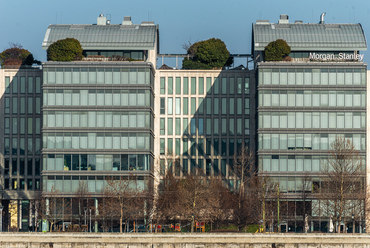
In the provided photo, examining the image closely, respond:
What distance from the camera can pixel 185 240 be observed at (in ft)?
387

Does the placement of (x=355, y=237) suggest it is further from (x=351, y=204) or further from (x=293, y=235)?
(x=351, y=204)

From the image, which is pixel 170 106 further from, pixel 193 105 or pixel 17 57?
pixel 17 57

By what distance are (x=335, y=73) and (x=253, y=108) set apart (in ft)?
65.6

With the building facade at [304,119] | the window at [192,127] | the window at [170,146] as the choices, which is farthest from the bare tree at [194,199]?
the window at [192,127]

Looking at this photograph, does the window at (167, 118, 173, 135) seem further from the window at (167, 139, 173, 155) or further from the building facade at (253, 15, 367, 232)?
the building facade at (253, 15, 367, 232)

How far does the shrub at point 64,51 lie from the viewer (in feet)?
493

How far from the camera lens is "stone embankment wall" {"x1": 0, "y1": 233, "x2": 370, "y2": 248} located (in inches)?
4604

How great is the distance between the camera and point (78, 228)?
5645 inches

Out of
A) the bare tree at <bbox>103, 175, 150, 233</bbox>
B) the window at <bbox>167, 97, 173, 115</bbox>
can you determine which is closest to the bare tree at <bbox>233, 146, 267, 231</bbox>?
the bare tree at <bbox>103, 175, 150, 233</bbox>

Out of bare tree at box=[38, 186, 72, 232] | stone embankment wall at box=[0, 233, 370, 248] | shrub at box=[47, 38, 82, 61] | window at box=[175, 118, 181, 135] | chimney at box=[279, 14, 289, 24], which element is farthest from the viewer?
chimney at box=[279, 14, 289, 24]

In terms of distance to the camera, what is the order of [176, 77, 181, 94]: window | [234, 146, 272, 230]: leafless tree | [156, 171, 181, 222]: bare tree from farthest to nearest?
[176, 77, 181, 94]: window < [156, 171, 181, 222]: bare tree < [234, 146, 272, 230]: leafless tree

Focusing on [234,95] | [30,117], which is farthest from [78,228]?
→ [234,95]

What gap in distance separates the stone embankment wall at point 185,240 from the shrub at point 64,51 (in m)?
41.1

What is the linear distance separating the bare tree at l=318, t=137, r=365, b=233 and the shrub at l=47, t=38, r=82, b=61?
152 feet
